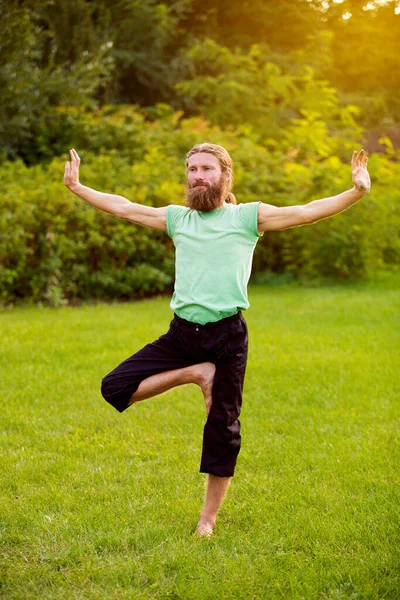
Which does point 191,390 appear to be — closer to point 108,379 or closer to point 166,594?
point 108,379

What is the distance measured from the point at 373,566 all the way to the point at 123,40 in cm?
2084

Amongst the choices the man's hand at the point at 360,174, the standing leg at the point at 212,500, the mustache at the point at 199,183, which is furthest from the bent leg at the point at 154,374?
the man's hand at the point at 360,174

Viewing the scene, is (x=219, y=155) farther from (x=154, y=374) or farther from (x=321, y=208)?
(x=154, y=374)

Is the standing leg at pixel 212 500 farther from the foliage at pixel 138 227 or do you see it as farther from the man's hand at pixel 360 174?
the foliage at pixel 138 227

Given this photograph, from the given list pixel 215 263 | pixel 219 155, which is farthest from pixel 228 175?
pixel 215 263

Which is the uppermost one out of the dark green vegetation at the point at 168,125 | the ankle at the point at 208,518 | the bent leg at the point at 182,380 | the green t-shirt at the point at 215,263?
the dark green vegetation at the point at 168,125

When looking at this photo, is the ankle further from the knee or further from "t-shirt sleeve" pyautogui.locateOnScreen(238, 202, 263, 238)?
"t-shirt sleeve" pyautogui.locateOnScreen(238, 202, 263, 238)

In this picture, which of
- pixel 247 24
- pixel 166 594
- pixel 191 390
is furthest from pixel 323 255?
pixel 247 24

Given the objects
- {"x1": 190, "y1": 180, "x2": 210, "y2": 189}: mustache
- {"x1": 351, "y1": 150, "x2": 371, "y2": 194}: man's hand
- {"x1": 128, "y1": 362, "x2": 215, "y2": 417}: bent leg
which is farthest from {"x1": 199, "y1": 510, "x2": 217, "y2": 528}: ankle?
{"x1": 351, "y1": 150, "x2": 371, "y2": 194}: man's hand

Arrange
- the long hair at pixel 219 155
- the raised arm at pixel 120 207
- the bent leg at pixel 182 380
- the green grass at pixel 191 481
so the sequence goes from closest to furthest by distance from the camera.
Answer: the green grass at pixel 191 481 → the bent leg at pixel 182 380 → the long hair at pixel 219 155 → the raised arm at pixel 120 207

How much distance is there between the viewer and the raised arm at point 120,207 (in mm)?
4527

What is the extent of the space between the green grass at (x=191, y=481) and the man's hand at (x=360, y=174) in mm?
1826

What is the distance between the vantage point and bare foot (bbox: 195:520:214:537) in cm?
426

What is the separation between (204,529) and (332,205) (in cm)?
185
